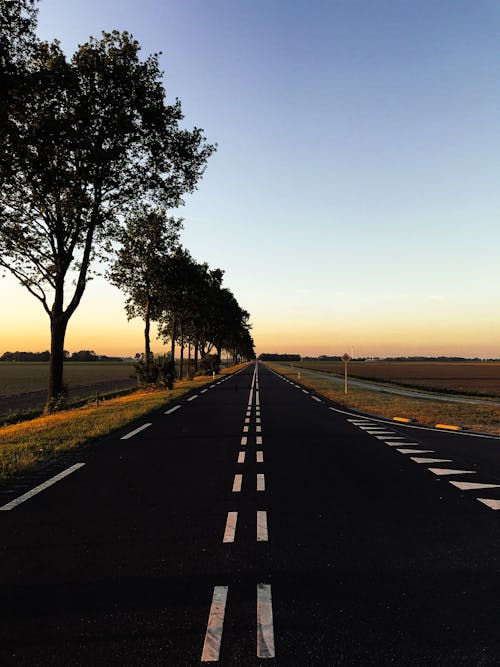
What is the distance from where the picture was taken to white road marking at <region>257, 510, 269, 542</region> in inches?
200

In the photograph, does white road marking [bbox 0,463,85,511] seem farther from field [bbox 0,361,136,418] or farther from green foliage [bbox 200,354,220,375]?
green foliage [bbox 200,354,220,375]

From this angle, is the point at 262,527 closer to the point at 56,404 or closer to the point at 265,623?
the point at 265,623

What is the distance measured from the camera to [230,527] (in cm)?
544

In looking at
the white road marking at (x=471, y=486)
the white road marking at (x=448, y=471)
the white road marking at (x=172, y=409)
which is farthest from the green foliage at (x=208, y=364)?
the white road marking at (x=471, y=486)

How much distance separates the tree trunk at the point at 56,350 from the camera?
18641mm

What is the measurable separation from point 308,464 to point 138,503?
3738 mm

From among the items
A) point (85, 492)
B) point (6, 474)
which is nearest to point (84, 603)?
point (85, 492)

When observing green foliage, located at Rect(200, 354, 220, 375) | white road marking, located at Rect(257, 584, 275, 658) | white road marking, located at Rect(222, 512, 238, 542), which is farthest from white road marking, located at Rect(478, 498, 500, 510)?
green foliage, located at Rect(200, 354, 220, 375)

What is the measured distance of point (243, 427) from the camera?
1371cm

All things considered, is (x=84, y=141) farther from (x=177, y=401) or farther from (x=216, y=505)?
(x=216, y=505)

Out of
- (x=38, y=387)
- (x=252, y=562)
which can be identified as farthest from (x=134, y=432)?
(x=38, y=387)

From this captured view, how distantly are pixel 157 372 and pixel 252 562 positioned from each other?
2698 cm

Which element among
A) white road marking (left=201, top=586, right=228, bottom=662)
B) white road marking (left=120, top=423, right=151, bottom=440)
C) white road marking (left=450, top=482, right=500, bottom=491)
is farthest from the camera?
white road marking (left=120, top=423, right=151, bottom=440)

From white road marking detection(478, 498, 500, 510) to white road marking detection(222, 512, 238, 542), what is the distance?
12.1ft
